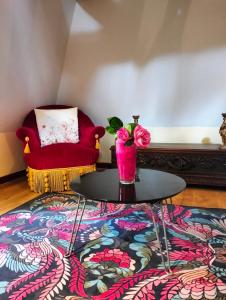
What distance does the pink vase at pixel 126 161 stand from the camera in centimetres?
179

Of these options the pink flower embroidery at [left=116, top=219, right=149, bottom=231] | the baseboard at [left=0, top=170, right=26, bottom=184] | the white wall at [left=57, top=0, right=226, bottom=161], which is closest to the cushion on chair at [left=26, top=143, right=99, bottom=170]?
the baseboard at [left=0, top=170, right=26, bottom=184]

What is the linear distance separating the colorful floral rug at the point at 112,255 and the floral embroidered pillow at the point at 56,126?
1.07 meters

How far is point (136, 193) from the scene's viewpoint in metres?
1.62

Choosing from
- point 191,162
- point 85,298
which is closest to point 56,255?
point 85,298

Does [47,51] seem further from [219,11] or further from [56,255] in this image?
[56,255]

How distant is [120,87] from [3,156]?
170cm

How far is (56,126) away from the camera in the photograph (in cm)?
334

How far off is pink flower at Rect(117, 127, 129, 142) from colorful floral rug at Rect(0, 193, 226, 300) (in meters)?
0.68

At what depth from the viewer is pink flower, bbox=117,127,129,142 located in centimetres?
175

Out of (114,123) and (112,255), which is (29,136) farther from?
(112,255)

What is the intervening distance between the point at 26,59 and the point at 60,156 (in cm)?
113

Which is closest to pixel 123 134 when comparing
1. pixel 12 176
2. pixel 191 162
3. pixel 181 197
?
pixel 181 197

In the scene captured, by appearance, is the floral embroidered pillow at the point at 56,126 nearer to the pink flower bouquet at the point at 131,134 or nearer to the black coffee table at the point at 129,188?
the black coffee table at the point at 129,188

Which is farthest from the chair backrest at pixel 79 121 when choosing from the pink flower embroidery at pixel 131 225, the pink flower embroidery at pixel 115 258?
the pink flower embroidery at pixel 115 258
